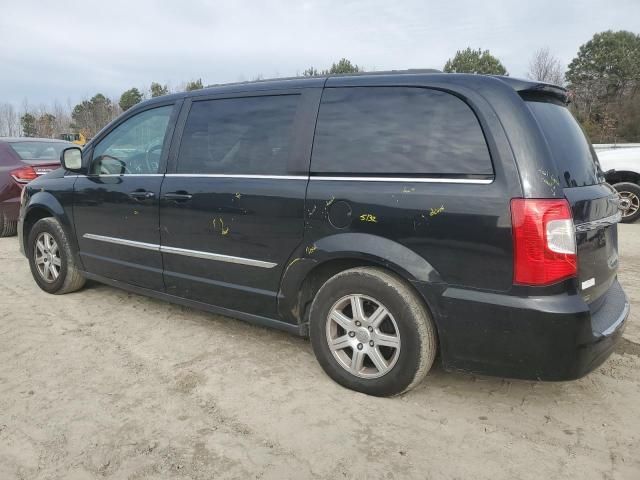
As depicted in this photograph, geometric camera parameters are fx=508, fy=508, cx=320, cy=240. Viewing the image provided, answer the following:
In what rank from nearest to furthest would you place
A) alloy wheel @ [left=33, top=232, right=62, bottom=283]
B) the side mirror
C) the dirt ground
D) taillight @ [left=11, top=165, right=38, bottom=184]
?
the dirt ground → the side mirror → alloy wheel @ [left=33, top=232, right=62, bottom=283] → taillight @ [left=11, top=165, right=38, bottom=184]

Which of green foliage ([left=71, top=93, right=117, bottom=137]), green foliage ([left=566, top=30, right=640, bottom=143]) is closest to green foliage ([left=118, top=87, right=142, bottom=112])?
green foliage ([left=71, top=93, right=117, bottom=137])

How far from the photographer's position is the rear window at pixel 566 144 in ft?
8.30

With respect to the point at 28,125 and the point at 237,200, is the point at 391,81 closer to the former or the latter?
the point at 237,200

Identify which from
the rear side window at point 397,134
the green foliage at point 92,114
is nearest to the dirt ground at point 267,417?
the rear side window at point 397,134

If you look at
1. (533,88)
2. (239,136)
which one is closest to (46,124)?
(239,136)

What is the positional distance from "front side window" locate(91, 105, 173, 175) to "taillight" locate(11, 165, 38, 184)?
4058 millimetres

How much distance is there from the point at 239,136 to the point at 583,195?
6.91 feet

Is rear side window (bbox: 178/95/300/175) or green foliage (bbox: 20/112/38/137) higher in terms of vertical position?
green foliage (bbox: 20/112/38/137)

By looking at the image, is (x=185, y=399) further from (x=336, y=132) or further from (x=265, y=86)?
(x=265, y=86)

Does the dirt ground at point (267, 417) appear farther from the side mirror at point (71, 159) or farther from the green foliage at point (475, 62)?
the green foliage at point (475, 62)

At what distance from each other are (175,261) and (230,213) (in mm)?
696

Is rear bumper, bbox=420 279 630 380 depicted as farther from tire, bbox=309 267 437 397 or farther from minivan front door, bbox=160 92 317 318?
minivan front door, bbox=160 92 317 318

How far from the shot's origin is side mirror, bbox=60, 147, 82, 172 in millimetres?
4352

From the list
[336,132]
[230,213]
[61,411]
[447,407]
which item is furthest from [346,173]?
[61,411]
